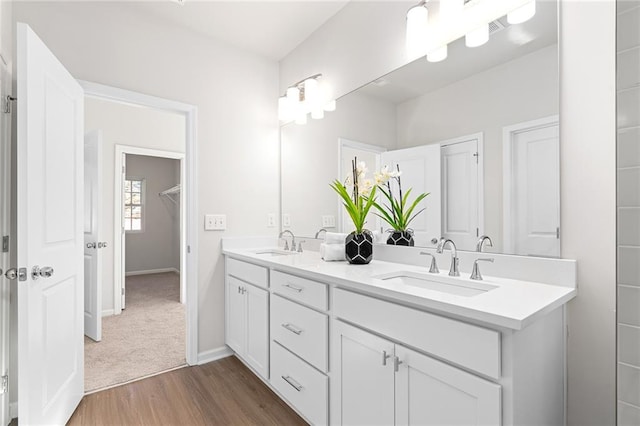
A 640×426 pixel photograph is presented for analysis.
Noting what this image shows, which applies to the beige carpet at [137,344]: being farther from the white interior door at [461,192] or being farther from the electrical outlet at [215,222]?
the white interior door at [461,192]

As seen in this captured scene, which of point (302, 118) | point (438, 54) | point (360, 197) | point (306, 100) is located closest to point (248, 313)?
point (360, 197)

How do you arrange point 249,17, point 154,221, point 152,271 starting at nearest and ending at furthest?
point 249,17
point 152,271
point 154,221

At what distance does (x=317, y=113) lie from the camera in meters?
2.56

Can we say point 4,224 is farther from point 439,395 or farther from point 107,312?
point 107,312

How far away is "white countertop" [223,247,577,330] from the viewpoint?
35.9 inches

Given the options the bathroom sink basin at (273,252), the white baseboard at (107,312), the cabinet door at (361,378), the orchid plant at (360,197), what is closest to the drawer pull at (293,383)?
the cabinet door at (361,378)

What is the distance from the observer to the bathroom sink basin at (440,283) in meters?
1.33

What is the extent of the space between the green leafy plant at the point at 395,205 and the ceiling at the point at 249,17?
131 centimetres

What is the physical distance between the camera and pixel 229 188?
2.69 metres

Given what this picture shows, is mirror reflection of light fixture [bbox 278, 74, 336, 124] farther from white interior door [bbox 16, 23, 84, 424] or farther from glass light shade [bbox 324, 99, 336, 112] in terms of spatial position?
white interior door [bbox 16, 23, 84, 424]

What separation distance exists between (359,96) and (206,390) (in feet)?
7.13

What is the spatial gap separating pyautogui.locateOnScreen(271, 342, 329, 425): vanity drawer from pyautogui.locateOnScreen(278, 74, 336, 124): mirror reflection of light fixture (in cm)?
171

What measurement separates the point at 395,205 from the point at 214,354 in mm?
1837

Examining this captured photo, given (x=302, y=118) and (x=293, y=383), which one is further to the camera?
(x=302, y=118)
